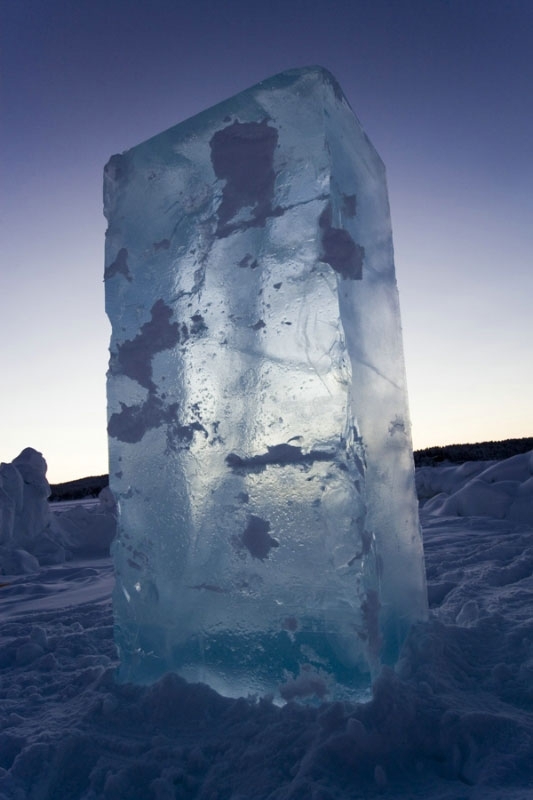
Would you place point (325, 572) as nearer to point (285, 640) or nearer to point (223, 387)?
point (285, 640)

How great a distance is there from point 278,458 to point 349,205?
31.5 inches

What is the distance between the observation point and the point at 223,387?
→ 5.52 feet

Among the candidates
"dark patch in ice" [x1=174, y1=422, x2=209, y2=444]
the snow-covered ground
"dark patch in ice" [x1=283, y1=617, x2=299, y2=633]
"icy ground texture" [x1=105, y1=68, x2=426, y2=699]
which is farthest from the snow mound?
"dark patch in ice" [x1=174, y1=422, x2=209, y2=444]

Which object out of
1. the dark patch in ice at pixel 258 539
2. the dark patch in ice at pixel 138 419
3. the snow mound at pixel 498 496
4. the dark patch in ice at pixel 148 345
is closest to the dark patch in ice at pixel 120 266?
the dark patch in ice at pixel 148 345

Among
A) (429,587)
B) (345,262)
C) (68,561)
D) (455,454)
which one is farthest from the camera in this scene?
(455,454)

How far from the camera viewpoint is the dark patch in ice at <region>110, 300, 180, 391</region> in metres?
1.80

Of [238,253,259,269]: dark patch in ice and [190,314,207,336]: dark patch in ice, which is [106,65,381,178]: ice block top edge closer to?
[238,253,259,269]: dark patch in ice

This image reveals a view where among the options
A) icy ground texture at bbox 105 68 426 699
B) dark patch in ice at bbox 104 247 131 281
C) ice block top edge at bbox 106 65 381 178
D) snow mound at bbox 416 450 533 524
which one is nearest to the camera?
icy ground texture at bbox 105 68 426 699

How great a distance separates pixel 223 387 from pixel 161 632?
79 centimetres

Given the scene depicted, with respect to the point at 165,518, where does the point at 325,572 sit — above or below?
below

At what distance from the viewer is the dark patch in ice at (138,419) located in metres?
1.79

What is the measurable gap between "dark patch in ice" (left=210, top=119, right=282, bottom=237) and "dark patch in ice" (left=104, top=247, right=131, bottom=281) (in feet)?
1.24

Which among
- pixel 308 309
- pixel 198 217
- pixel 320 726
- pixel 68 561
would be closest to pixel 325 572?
pixel 320 726

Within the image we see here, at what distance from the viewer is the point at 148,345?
1841 millimetres
